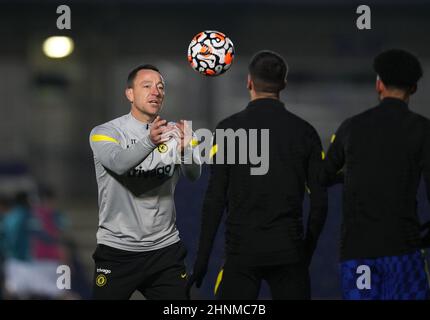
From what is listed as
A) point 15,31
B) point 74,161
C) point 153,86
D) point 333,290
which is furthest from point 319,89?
point 153,86

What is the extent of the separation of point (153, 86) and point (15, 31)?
20.0 metres

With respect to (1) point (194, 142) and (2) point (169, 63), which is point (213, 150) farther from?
(2) point (169, 63)

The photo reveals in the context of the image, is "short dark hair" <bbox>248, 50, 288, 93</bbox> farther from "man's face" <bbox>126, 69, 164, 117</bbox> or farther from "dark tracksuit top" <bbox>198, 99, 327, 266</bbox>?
"man's face" <bbox>126, 69, 164, 117</bbox>

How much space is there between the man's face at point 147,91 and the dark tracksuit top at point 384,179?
131cm

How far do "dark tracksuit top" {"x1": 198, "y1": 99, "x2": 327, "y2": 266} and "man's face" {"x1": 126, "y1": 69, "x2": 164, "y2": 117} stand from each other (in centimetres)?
63

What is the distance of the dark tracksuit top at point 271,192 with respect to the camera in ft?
16.7

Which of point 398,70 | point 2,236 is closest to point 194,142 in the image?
point 398,70

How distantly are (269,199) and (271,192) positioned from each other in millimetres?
44

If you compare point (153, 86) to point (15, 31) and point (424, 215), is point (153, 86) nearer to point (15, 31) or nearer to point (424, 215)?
point (424, 215)

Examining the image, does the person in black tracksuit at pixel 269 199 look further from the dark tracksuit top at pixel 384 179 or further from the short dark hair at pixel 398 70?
the short dark hair at pixel 398 70

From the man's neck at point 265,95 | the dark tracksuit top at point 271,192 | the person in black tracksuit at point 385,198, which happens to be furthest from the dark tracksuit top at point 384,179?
the man's neck at point 265,95

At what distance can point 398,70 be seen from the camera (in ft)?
17.1

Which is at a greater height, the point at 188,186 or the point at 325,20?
the point at 325,20

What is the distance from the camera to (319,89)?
2417 centimetres
